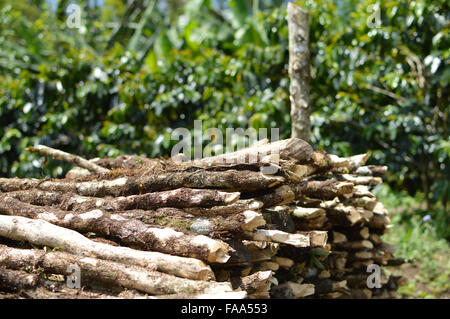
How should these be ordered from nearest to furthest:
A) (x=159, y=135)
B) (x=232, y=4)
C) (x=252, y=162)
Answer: (x=252, y=162)
(x=159, y=135)
(x=232, y=4)

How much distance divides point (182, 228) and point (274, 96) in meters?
4.19

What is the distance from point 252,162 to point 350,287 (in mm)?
2051

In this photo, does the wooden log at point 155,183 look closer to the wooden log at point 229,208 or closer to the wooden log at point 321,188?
the wooden log at point 229,208

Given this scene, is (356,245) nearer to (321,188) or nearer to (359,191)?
(359,191)

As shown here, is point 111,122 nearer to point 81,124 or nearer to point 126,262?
point 81,124

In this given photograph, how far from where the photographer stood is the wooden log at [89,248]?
8.50 ft

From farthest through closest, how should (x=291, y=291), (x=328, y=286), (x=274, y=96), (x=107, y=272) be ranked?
(x=274, y=96) → (x=328, y=286) → (x=291, y=291) → (x=107, y=272)

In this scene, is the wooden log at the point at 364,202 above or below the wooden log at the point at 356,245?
above

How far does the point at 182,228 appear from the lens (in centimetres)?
284

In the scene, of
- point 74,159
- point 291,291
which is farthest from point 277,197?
point 74,159

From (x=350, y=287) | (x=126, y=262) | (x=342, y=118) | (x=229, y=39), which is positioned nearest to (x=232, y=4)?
(x=229, y=39)

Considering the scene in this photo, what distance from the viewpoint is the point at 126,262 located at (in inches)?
108

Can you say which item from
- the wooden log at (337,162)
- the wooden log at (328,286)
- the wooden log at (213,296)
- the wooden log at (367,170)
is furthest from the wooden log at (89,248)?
the wooden log at (367,170)

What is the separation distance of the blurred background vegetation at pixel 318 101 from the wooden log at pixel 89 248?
8.47 ft
